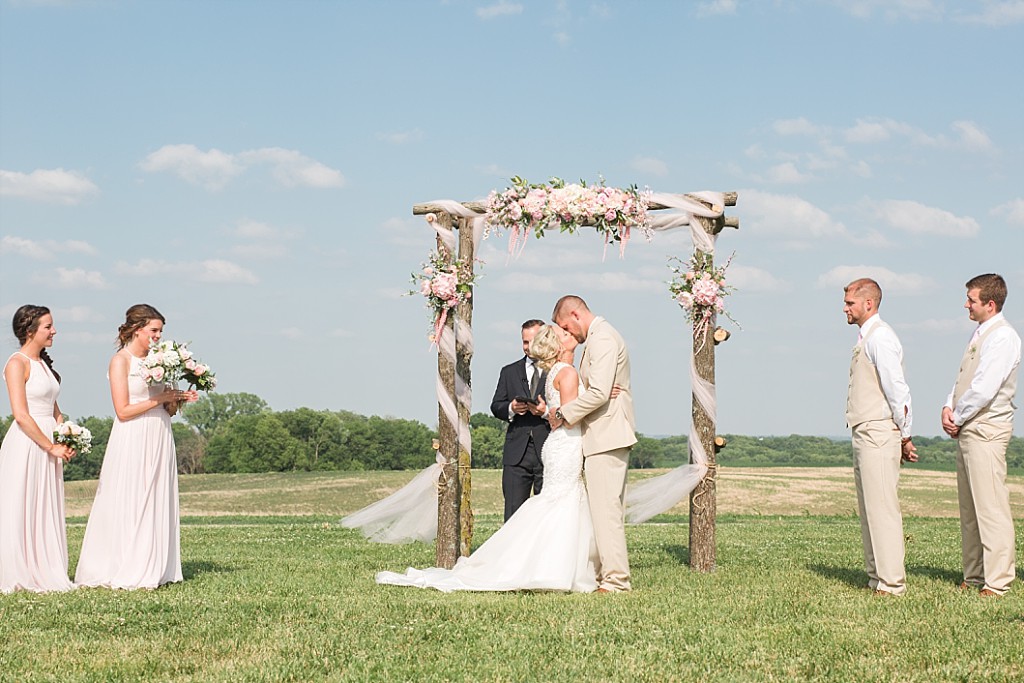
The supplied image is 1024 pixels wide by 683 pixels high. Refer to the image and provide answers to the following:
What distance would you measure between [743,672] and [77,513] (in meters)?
24.9

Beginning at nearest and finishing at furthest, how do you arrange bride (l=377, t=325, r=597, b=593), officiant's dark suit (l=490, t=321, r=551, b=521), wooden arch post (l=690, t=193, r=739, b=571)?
1. bride (l=377, t=325, r=597, b=593)
2. officiant's dark suit (l=490, t=321, r=551, b=521)
3. wooden arch post (l=690, t=193, r=739, b=571)

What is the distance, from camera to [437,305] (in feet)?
39.3

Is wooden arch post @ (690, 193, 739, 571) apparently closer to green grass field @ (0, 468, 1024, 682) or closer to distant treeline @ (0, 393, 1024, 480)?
green grass field @ (0, 468, 1024, 682)

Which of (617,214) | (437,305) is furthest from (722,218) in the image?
(437,305)

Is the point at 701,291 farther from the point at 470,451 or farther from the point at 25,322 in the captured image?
the point at 25,322

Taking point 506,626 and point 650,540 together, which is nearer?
point 506,626

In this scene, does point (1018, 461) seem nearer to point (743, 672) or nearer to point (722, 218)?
point (722, 218)

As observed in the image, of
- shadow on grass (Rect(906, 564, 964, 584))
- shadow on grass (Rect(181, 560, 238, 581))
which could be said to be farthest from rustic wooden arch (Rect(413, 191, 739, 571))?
shadow on grass (Rect(181, 560, 238, 581))

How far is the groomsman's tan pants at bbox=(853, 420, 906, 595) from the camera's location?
9859mm

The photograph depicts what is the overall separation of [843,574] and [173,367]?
7444 mm

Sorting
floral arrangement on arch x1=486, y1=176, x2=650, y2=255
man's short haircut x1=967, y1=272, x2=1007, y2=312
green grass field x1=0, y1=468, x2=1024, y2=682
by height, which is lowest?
green grass field x1=0, y1=468, x2=1024, y2=682

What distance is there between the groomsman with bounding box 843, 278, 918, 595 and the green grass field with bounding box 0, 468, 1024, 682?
19.1 inches

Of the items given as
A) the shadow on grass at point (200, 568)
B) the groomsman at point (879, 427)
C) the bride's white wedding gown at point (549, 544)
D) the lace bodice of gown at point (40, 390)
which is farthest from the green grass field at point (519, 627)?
the lace bodice of gown at point (40, 390)

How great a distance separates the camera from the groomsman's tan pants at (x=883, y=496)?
388 inches
